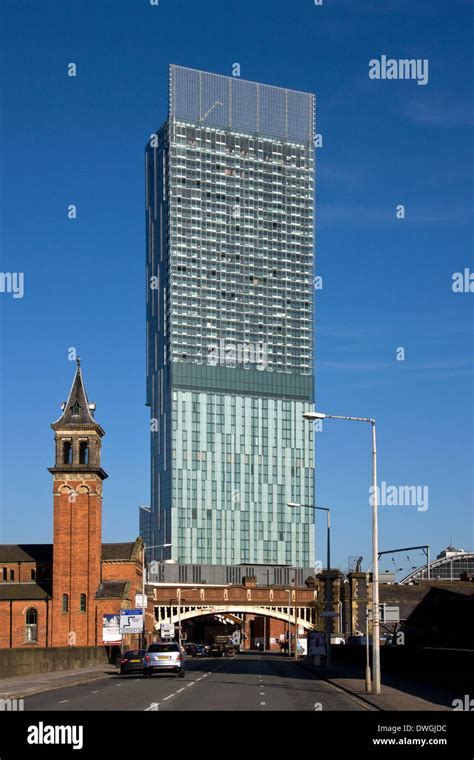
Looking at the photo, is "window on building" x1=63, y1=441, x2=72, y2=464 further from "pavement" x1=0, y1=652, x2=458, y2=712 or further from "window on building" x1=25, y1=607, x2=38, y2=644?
"pavement" x1=0, y1=652, x2=458, y2=712

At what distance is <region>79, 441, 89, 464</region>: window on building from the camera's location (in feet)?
344

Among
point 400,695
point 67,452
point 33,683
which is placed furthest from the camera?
point 67,452

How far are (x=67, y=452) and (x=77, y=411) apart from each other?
15.0 ft

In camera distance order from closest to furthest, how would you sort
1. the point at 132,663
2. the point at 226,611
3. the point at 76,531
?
the point at 132,663 → the point at 76,531 → the point at 226,611

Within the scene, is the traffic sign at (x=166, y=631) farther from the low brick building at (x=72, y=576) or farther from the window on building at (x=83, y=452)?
the window on building at (x=83, y=452)

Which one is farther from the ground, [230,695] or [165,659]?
[230,695]

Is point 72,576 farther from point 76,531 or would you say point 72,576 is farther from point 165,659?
point 165,659

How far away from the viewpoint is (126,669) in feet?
208

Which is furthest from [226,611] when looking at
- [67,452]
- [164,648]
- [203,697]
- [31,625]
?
[203,697]

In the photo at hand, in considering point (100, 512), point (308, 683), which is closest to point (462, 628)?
point (100, 512)

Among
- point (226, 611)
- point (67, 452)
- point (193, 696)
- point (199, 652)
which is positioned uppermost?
point (67, 452)

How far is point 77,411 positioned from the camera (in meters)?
108

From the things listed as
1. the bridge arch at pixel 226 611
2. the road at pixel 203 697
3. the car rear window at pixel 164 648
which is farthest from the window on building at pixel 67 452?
the bridge arch at pixel 226 611
